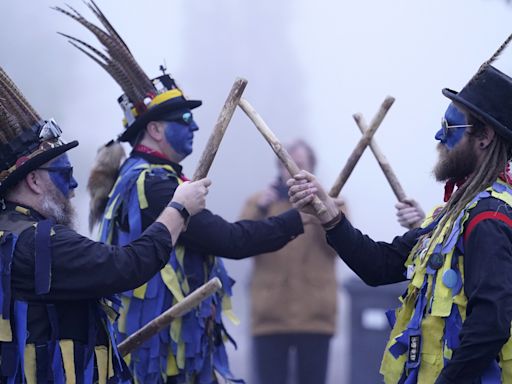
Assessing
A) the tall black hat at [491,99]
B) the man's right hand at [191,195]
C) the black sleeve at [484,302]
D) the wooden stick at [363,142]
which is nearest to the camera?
the black sleeve at [484,302]

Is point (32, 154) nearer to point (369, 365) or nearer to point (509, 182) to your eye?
point (509, 182)

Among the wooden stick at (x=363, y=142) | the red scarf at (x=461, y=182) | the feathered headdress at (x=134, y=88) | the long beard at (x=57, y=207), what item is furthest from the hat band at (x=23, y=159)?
the wooden stick at (x=363, y=142)

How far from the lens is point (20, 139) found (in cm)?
329

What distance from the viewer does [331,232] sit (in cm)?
352

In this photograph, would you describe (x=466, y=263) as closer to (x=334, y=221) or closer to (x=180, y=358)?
(x=334, y=221)

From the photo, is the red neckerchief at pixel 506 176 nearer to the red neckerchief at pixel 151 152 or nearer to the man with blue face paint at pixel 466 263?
the man with blue face paint at pixel 466 263

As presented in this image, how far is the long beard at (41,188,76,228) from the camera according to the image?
330cm

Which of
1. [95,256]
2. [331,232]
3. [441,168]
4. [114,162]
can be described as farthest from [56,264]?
[114,162]

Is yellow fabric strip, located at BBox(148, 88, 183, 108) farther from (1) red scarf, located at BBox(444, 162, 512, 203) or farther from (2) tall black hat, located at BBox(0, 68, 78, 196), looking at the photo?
(1) red scarf, located at BBox(444, 162, 512, 203)

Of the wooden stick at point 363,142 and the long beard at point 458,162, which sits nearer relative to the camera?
the long beard at point 458,162

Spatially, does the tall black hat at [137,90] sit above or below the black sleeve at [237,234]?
above

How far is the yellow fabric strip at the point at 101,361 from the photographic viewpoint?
329cm

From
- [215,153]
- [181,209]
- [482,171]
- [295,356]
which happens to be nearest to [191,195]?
[181,209]

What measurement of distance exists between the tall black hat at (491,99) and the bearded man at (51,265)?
3.22 feet
